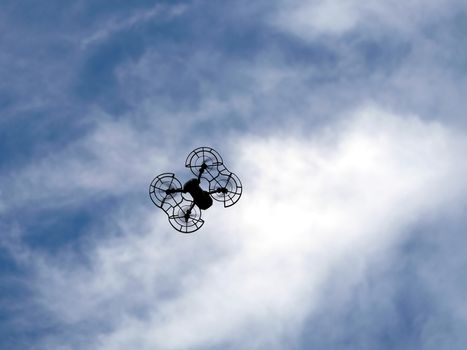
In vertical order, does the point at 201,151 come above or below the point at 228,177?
above

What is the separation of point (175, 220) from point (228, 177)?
12.7 feet

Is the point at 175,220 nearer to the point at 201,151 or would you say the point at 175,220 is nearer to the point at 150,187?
the point at 150,187

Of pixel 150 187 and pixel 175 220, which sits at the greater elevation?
pixel 150 187

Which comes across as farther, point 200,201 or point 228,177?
point 228,177

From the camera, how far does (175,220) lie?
26344 millimetres

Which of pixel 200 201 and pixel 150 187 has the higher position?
pixel 150 187

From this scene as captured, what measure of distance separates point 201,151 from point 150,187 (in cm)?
352

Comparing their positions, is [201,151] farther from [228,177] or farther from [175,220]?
[175,220]

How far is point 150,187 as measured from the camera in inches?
1022

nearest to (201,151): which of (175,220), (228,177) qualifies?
(228,177)

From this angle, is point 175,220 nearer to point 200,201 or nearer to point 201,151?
point 200,201

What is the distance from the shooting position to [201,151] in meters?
26.6

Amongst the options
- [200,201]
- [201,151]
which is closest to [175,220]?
[200,201]

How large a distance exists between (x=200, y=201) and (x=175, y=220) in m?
2.28
